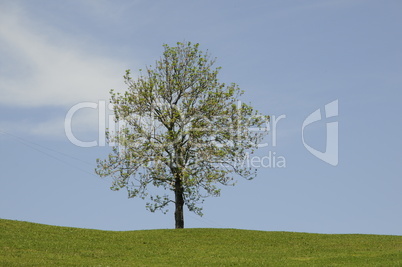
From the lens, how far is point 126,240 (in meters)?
42.3

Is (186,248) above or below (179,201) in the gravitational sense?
below

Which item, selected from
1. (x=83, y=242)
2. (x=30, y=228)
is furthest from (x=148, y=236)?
(x=30, y=228)

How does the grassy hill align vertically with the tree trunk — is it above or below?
below

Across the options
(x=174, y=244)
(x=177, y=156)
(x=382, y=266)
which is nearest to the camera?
(x=382, y=266)

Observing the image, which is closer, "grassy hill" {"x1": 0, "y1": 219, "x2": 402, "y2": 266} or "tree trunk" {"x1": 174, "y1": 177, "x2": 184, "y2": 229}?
"grassy hill" {"x1": 0, "y1": 219, "x2": 402, "y2": 266}

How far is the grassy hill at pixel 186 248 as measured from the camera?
3266cm

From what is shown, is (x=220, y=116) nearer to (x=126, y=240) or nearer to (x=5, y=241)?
(x=126, y=240)

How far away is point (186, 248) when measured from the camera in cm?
3925

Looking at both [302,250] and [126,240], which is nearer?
[302,250]

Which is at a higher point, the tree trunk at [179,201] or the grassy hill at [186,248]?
the tree trunk at [179,201]

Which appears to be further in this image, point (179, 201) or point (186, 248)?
point (179, 201)

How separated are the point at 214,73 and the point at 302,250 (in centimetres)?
1998

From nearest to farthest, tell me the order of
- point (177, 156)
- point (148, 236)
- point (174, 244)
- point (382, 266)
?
point (382, 266)
point (174, 244)
point (148, 236)
point (177, 156)

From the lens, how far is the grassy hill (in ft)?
107
